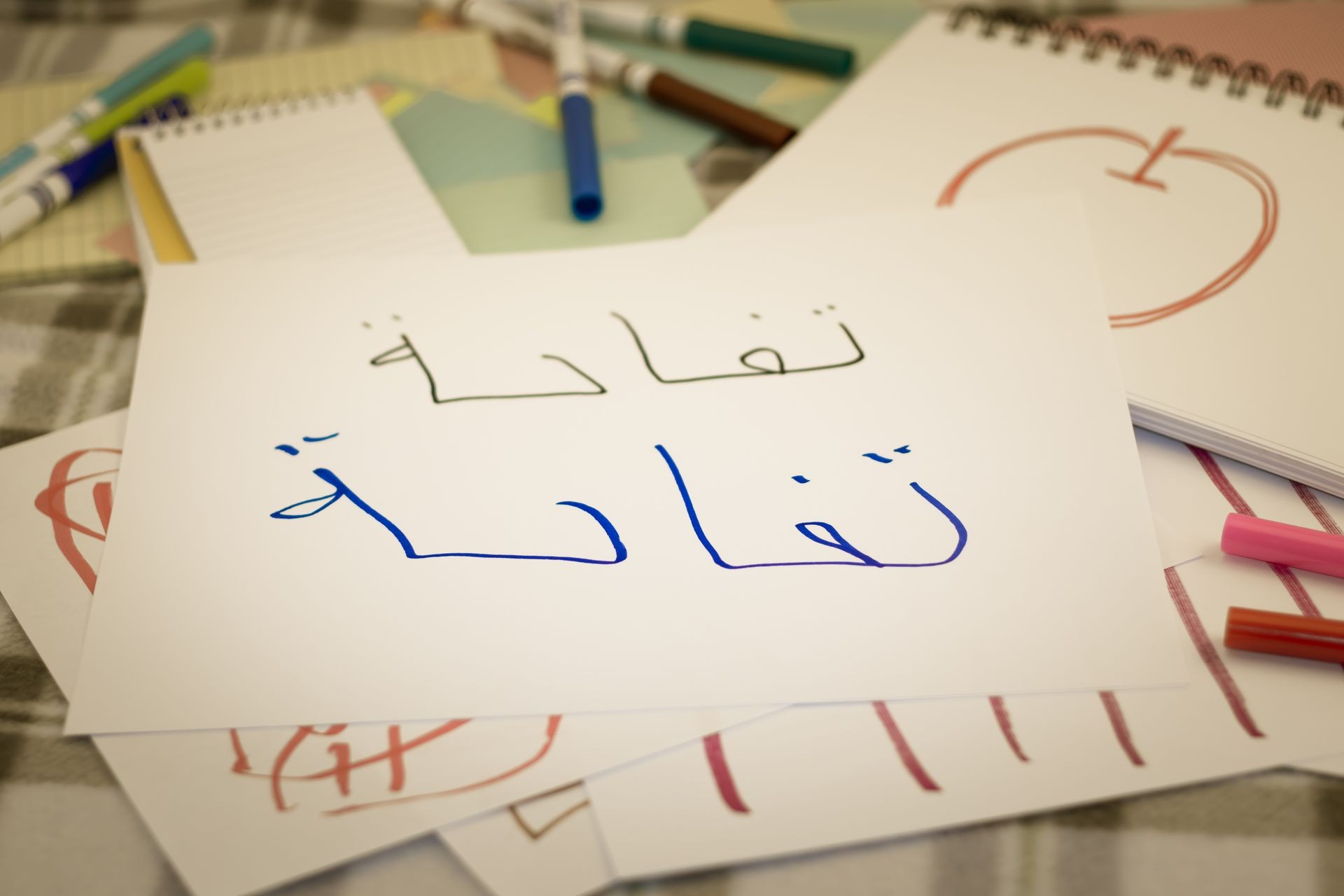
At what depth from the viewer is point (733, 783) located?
15.1 inches

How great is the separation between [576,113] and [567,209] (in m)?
0.07

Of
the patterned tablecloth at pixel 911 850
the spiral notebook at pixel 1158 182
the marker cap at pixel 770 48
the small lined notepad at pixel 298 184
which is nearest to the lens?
the patterned tablecloth at pixel 911 850

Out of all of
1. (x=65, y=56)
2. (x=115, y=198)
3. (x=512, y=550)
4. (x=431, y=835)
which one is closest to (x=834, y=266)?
(x=512, y=550)

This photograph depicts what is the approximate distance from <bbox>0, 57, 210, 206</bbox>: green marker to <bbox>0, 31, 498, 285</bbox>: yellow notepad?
0.05 ft

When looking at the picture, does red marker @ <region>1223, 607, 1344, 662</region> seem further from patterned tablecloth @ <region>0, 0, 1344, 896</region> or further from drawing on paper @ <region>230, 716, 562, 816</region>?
drawing on paper @ <region>230, 716, 562, 816</region>

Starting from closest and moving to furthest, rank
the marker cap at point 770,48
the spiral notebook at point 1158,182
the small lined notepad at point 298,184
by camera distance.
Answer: the spiral notebook at point 1158,182, the small lined notepad at point 298,184, the marker cap at point 770,48

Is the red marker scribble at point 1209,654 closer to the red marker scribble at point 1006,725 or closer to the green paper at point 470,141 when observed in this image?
the red marker scribble at point 1006,725

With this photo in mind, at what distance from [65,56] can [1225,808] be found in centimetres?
82

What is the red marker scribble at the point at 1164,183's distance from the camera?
1.71 ft

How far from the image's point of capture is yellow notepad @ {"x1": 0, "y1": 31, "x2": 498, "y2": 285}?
0.63m

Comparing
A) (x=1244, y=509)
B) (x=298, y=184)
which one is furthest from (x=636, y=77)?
(x=1244, y=509)

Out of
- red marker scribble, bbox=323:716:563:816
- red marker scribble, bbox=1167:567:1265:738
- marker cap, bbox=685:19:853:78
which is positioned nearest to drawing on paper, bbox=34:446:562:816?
red marker scribble, bbox=323:716:563:816

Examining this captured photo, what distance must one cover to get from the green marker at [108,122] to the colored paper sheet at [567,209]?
0.68 feet

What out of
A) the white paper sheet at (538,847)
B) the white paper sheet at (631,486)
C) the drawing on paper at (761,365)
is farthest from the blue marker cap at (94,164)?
the white paper sheet at (538,847)
